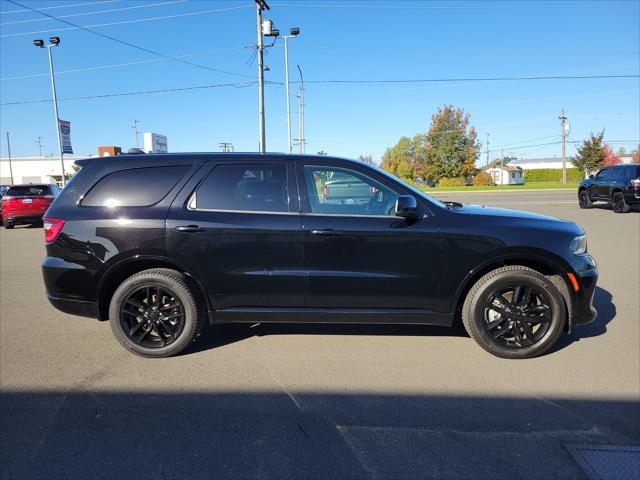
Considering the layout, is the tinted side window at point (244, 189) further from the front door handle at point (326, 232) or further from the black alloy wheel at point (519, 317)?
the black alloy wheel at point (519, 317)

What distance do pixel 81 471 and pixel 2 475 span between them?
43 centimetres

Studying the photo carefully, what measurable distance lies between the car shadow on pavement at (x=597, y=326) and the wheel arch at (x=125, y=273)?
11.1 ft

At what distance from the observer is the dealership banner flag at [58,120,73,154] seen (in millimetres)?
30219

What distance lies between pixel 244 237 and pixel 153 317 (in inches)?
45.1

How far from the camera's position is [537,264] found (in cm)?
400

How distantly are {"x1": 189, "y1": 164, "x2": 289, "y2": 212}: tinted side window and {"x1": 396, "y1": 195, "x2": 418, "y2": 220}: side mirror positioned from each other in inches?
39.5

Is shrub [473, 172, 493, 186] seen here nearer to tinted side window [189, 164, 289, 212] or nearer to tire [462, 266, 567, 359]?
tire [462, 266, 567, 359]

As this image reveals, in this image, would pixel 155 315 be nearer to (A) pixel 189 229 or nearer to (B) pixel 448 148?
(A) pixel 189 229

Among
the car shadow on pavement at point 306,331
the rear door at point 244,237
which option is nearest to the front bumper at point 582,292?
the car shadow on pavement at point 306,331

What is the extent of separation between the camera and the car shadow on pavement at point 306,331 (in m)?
4.43

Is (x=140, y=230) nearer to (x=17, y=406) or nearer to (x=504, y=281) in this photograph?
(x=17, y=406)

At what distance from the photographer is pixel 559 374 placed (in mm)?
3551

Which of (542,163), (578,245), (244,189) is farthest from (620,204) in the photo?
(542,163)

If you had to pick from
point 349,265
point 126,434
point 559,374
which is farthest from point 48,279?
point 559,374
